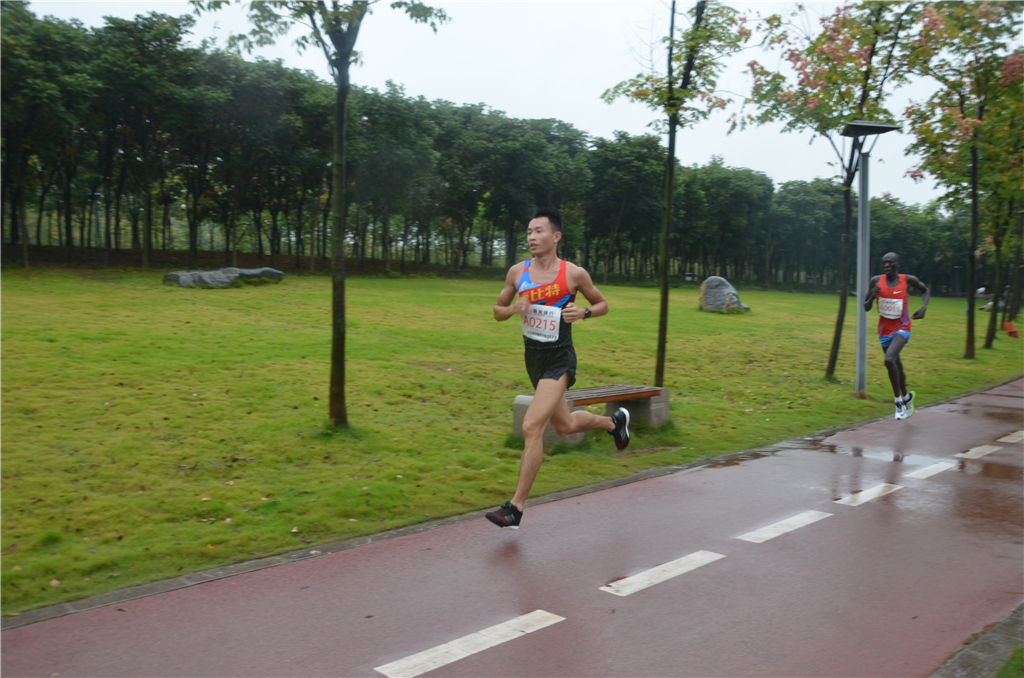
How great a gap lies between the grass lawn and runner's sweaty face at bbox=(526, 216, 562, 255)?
2.14 metres

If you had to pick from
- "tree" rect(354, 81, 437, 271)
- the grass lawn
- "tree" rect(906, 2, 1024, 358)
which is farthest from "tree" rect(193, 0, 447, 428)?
"tree" rect(354, 81, 437, 271)

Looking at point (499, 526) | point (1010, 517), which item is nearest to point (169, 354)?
point (499, 526)

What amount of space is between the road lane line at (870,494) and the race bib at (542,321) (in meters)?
2.92

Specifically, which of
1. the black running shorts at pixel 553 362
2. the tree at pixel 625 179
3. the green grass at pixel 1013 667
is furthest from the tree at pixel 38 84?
the tree at pixel 625 179

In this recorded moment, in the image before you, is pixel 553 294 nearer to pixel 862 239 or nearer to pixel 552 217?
pixel 552 217

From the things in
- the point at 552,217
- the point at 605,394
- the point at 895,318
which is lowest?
the point at 605,394

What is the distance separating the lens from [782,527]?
5992mm

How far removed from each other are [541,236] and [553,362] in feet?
3.04

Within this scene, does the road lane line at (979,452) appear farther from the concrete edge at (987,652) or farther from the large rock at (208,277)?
the large rock at (208,277)

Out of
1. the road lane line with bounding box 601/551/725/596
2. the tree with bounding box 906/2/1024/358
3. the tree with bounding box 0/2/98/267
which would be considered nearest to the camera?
the road lane line with bounding box 601/551/725/596

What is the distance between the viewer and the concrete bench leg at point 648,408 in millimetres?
9453

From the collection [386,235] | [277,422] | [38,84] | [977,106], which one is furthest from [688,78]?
[386,235]

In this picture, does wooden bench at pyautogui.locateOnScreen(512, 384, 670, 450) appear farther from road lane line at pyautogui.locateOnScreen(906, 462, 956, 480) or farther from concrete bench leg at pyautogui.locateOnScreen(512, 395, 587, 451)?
road lane line at pyautogui.locateOnScreen(906, 462, 956, 480)

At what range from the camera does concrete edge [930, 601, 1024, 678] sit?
3.69m
